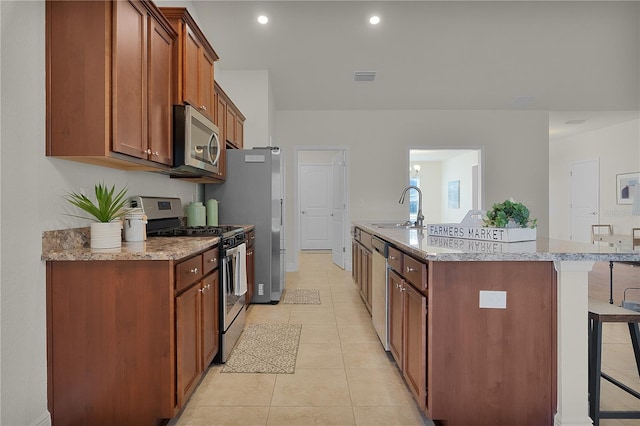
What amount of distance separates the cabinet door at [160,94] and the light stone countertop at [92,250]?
23.0 inches

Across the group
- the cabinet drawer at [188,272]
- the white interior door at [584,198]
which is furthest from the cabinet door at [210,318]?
the white interior door at [584,198]

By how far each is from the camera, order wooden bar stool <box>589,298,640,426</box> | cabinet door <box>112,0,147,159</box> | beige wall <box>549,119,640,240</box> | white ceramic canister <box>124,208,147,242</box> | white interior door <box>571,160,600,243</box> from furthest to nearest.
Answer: white interior door <box>571,160,600,243</box> < beige wall <box>549,119,640,240</box> < white ceramic canister <box>124,208,147,242</box> < cabinet door <box>112,0,147,159</box> < wooden bar stool <box>589,298,640,426</box>

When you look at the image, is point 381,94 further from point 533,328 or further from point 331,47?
point 533,328

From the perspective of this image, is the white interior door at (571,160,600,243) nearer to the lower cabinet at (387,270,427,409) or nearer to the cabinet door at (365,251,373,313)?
the cabinet door at (365,251,373,313)

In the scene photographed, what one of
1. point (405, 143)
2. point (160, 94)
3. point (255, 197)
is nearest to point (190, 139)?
point (160, 94)

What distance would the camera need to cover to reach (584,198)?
320 inches

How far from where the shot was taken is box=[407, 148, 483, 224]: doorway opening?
9344 millimetres

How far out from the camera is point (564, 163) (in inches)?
345

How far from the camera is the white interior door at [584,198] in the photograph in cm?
777

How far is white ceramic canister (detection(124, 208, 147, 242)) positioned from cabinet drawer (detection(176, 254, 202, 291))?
1.34 ft

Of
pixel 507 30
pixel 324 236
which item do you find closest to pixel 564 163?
pixel 507 30

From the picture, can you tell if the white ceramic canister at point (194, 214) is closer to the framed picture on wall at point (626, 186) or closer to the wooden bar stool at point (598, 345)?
the wooden bar stool at point (598, 345)

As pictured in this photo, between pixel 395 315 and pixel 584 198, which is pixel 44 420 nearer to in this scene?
pixel 395 315

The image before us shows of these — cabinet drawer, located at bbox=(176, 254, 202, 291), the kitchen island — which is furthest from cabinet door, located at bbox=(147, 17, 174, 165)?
the kitchen island
